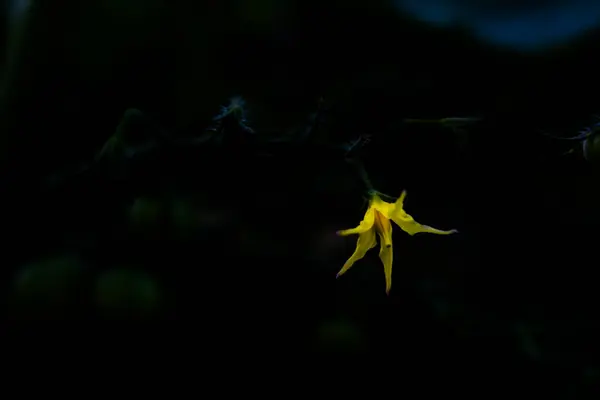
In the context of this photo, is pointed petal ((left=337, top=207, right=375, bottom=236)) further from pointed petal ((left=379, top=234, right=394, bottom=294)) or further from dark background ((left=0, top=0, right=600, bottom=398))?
dark background ((left=0, top=0, right=600, bottom=398))

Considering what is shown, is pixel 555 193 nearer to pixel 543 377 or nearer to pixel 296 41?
pixel 543 377

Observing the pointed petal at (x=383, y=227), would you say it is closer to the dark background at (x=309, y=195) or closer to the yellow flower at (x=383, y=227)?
the yellow flower at (x=383, y=227)

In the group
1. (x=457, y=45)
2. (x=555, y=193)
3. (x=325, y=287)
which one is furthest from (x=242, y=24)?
(x=555, y=193)

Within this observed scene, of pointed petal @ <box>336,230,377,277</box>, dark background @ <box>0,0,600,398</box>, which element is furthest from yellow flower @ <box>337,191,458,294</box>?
dark background @ <box>0,0,600,398</box>

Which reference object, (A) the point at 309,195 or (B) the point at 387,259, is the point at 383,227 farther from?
(A) the point at 309,195

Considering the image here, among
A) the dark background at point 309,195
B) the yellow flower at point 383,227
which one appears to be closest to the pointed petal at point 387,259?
the yellow flower at point 383,227

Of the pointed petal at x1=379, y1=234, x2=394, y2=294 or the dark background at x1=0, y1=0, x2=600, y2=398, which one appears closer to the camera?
the pointed petal at x1=379, y1=234, x2=394, y2=294
